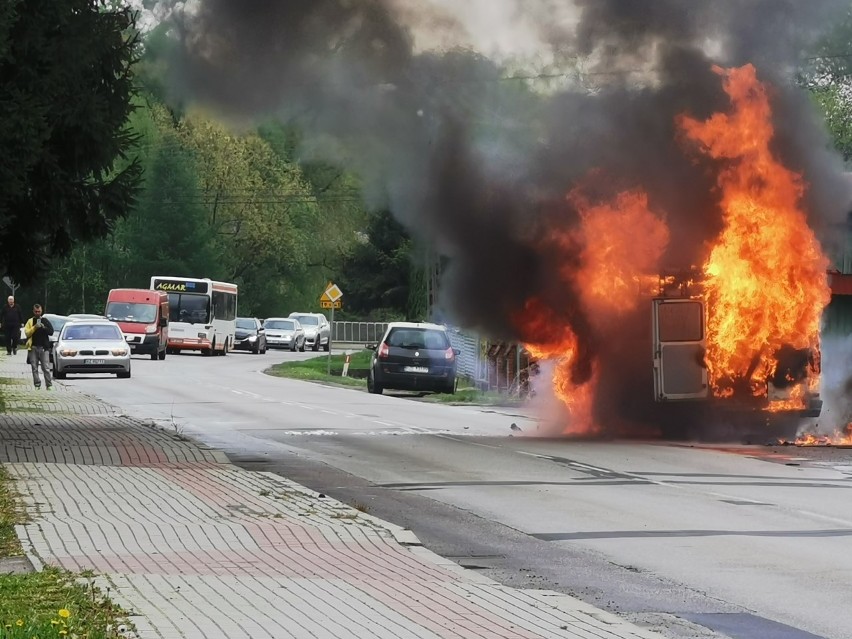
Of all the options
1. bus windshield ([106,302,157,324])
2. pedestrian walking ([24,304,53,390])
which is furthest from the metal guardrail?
pedestrian walking ([24,304,53,390])

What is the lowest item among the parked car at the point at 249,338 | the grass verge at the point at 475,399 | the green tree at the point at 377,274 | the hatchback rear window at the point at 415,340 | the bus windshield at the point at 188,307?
the grass verge at the point at 475,399

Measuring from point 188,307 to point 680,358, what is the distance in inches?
1920

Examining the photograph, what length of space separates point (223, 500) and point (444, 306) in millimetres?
14147

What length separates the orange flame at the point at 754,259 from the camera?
2375 cm

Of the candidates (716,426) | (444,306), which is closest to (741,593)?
(716,426)

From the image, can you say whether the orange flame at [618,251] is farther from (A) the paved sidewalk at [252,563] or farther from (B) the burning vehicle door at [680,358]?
(A) the paved sidewalk at [252,563]

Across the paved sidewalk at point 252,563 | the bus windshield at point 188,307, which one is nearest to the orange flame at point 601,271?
the paved sidewalk at point 252,563

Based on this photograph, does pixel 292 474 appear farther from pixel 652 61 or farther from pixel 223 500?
pixel 652 61

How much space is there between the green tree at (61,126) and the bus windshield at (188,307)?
4572 cm

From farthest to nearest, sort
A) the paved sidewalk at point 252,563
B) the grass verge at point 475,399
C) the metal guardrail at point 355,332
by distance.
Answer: the metal guardrail at point 355,332 < the grass verge at point 475,399 < the paved sidewalk at point 252,563

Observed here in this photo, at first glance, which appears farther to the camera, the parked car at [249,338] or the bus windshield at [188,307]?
the parked car at [249,338]

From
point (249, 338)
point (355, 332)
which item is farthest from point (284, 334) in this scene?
point (355, 332)

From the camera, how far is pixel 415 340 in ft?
132

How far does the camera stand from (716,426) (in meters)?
23.8
